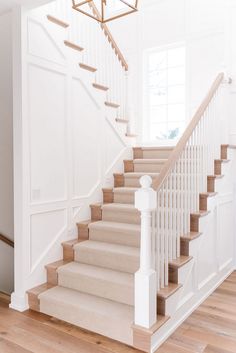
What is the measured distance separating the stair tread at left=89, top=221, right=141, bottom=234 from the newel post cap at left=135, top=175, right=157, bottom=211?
1047 mm

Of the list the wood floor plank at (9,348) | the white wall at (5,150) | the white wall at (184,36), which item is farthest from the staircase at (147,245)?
the white wall at (184,36)

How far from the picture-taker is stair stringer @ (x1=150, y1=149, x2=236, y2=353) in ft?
10.4

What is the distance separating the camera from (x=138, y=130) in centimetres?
627

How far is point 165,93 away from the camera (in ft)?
19.9

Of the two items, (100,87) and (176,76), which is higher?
(176,76)

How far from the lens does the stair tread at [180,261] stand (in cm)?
312

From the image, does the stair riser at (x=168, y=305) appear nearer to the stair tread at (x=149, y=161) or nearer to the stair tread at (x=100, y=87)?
the stair tread at (x=149, y=161)

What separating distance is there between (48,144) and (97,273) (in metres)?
1.44

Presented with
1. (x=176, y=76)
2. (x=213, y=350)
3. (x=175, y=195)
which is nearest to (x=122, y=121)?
(x=176, y=76)

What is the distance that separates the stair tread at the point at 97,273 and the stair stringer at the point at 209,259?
52 centimetres

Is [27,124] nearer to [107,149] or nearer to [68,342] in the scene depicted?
[107,149]

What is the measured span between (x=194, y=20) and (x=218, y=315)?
14.4 ft

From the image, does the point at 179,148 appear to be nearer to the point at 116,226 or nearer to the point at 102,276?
the point at 116,226

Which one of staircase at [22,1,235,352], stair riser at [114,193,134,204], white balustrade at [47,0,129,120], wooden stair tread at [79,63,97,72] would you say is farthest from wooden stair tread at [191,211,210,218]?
wooden stair tread at [79,63,97,72]
